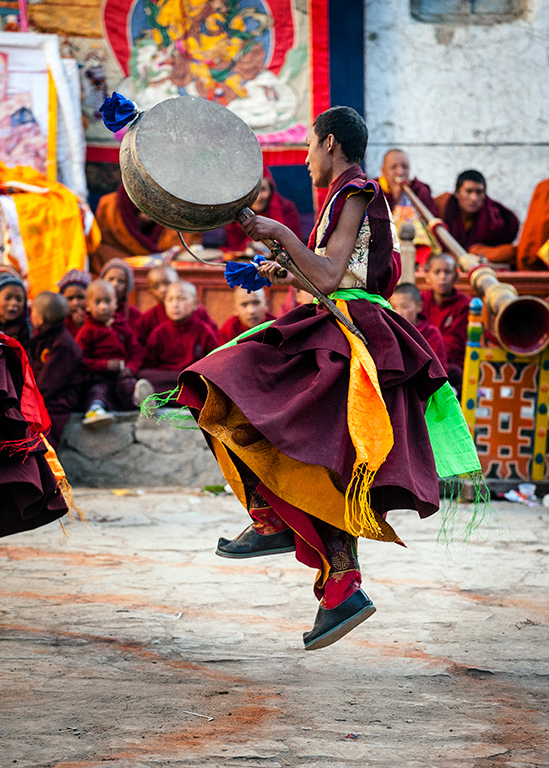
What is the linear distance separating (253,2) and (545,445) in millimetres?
5086

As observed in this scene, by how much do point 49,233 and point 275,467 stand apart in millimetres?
4842

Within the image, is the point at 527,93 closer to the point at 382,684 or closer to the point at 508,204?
the point at 508,204

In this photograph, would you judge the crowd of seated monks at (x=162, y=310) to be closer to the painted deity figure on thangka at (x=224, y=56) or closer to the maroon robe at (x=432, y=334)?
the maroon robe at (x=432, y=334)

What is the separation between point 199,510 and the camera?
456cm

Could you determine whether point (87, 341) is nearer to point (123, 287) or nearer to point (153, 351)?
point (153, 351)

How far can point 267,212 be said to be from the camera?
22.6 ft

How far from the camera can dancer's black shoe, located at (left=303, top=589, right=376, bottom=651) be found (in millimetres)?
2109

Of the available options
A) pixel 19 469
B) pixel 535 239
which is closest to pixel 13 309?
pixel 19 469

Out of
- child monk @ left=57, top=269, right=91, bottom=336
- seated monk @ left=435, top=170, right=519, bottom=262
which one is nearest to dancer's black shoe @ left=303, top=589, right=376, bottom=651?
child monk @ left=57, top=269, right=91, bottom=336

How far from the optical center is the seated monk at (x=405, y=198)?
21.4 ft

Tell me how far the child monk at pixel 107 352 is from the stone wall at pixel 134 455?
0.47 ft

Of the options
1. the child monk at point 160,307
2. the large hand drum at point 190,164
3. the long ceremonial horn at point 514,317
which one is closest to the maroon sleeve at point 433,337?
the long ceremonial horn at point 514,317

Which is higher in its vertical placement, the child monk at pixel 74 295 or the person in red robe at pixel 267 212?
the person in red robe at pixel 267 212

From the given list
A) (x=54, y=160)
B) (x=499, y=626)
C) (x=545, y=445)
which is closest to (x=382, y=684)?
(x=499, y=626)
